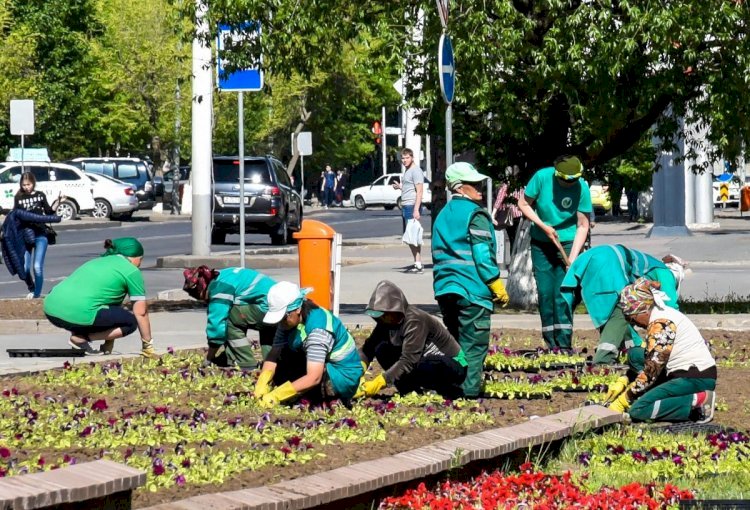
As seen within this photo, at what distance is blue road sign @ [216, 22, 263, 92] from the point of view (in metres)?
16.3

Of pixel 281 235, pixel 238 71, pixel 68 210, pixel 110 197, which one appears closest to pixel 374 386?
pixel 238 71

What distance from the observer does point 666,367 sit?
9.55 meters

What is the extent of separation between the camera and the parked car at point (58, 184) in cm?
4622

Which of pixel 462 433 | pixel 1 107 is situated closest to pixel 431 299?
pixel 462 433

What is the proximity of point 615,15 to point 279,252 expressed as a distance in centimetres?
1541

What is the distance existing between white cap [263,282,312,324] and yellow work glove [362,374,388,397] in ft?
3.30

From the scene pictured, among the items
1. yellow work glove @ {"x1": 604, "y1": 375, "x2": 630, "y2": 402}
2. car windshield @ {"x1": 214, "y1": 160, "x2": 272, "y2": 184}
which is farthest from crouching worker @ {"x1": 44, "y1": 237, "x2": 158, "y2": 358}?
car windshield @ {"x1": 214, "y1": 160, "x2": 272, "y2": 184}

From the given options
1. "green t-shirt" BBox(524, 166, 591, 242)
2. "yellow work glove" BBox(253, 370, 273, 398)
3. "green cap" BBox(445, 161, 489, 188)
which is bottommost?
"yellow work glove" BBox(253, 370, 273, 398)

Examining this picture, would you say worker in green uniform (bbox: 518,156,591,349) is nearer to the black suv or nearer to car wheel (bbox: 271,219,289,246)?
the black suv

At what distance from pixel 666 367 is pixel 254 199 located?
79.8ft

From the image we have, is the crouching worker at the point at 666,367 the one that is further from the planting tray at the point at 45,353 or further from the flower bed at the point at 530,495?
the planting tray at the point at 45,353

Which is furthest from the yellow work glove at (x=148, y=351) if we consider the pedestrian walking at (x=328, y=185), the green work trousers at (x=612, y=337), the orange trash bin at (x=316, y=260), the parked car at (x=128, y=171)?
the pedestrian walking at (x=328, y=185)

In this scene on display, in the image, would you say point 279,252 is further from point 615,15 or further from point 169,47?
point 169,47

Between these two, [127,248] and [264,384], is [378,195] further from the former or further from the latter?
[264,384]
